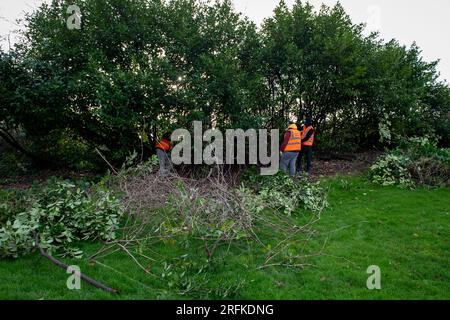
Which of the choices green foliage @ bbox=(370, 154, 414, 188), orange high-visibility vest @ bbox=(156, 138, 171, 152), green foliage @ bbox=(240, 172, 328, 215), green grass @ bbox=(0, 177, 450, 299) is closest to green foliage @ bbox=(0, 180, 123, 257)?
green grass @ bbox=(0, 177, 450, 299)

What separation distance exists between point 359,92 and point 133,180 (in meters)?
9.46

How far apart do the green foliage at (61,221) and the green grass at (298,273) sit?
260 mm

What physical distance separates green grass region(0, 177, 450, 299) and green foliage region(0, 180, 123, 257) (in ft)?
0.85

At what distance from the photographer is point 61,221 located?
17.8 ft

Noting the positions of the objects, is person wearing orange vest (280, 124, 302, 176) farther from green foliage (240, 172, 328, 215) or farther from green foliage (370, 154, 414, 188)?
green foliage (370, 154, 414, 188)

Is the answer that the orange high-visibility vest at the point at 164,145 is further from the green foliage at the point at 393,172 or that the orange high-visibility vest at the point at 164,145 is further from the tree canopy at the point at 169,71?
the green foliage at the point at 393,172

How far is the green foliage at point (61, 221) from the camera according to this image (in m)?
4.62

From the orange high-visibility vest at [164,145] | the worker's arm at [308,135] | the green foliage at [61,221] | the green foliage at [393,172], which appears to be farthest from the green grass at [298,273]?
the worker's arm at [308,135]

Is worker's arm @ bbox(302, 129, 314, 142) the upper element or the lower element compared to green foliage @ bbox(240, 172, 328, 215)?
upper

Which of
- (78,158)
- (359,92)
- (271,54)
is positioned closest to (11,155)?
(78,158)

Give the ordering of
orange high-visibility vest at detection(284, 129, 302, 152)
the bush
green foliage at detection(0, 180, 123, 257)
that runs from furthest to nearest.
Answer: orange high-visibility vest at detection(284, 129, 302, 152) < the bush < green foliage at detection(0, 180, 123, 257)

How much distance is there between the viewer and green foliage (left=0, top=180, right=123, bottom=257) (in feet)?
15.1

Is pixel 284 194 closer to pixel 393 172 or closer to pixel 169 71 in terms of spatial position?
pixel 393 172

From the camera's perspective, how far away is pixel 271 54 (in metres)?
11.1
